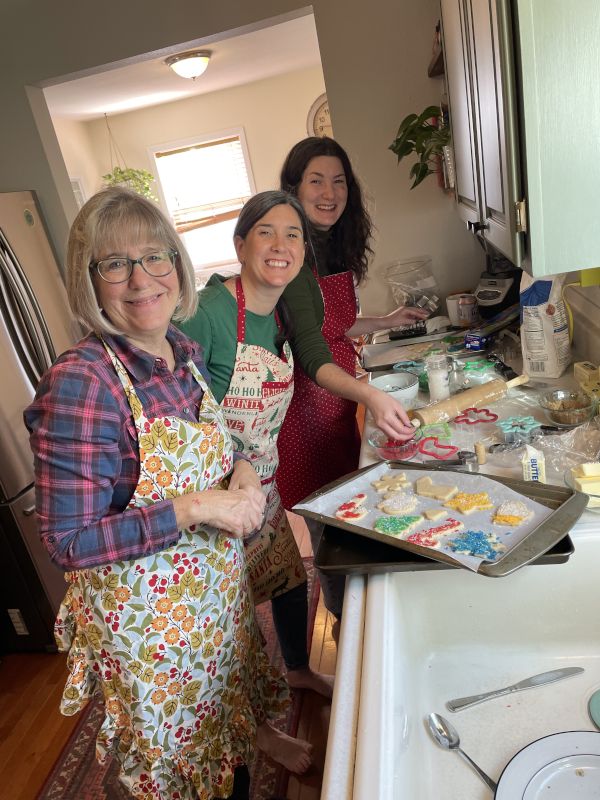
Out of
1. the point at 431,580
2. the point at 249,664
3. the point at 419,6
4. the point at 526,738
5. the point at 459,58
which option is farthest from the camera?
the point at 419,6

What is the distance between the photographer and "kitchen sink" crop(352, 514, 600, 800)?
0.74 m

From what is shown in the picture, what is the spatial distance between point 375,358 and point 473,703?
55.6 inches

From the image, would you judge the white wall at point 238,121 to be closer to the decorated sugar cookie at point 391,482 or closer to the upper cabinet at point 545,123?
the upper cabinet at point 545,123

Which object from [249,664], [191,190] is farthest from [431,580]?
[191,190]

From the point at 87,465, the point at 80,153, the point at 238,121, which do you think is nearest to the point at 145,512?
the point at 87,465

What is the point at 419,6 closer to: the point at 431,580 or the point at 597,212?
the point at 597,212

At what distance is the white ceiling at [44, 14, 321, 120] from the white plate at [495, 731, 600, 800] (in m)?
4.49

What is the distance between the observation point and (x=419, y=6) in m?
2.31

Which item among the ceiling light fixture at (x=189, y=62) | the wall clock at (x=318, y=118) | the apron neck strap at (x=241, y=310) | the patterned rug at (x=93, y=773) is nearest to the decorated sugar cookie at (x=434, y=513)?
the apron neck strap at (x=241, y=310)

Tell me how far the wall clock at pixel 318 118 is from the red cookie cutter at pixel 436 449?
19.8 feet

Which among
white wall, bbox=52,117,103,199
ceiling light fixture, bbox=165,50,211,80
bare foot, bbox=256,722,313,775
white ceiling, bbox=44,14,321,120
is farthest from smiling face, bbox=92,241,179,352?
white wall, bbox=52,117,103,199

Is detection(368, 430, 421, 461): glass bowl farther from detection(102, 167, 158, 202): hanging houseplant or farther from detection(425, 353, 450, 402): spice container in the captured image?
detection(102, 167, 158, 202): hanging houseplant

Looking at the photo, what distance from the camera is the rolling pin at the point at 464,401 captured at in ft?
4.55

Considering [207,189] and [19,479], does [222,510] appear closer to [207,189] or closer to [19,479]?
[19,479]
